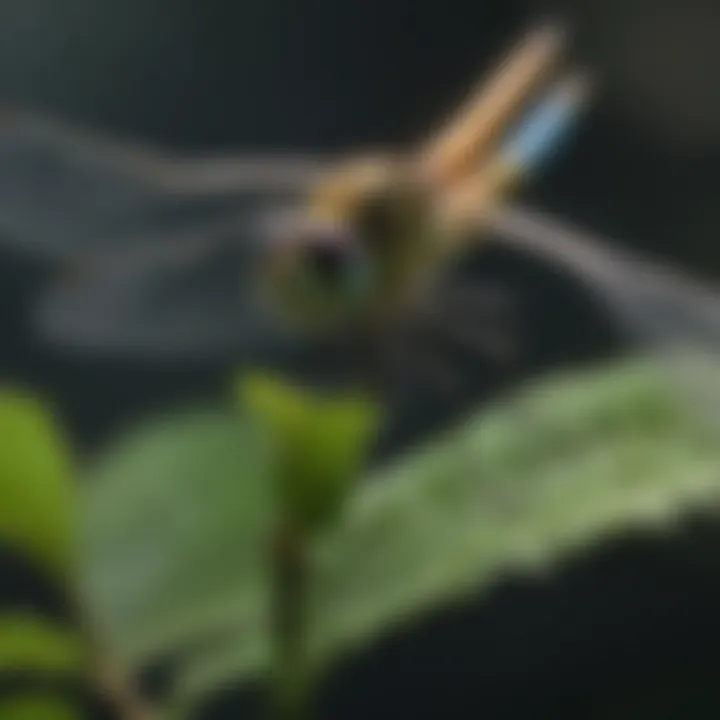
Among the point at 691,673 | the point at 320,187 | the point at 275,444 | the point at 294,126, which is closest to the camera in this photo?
the point at 275,444

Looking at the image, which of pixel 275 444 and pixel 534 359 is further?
pixel 534 359

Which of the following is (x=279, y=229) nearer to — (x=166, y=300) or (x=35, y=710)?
(x=166, y=300)

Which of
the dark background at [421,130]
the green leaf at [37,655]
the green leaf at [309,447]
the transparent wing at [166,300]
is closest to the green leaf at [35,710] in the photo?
the green leaf at [37,655]

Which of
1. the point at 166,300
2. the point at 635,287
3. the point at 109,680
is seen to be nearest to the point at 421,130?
the point at 166,300

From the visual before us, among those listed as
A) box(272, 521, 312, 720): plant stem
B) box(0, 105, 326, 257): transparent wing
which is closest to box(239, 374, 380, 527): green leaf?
box(272, 521, 312, 720): plant stem

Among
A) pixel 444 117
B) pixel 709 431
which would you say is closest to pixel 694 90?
pixel 444 117

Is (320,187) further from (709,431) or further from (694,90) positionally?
(694,90)

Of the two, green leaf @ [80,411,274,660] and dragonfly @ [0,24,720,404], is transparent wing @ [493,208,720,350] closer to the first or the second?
dragonfly @ [0,24,720,404]
